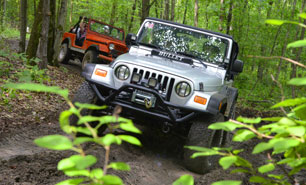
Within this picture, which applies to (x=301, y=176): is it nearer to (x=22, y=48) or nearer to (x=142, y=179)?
(x=142, y=179)

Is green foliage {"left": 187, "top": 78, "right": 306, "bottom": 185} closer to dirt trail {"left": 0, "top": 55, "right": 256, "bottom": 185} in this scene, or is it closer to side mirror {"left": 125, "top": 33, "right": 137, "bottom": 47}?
dirt trail {"left": 0, "top": 55, "right": 256, "bottom": 185}

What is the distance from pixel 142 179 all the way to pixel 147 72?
1.48 metres

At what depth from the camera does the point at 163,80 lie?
4492 mm

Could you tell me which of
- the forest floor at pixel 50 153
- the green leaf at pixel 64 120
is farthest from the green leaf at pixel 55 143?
the forest floor at pixel 50 153

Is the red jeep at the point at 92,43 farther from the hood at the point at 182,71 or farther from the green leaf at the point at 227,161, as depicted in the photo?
the green leaf at the point at 227,161

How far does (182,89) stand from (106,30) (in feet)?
30.5

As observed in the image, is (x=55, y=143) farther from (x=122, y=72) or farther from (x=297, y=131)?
(x=122, y=72)

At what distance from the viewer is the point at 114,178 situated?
0.82 m

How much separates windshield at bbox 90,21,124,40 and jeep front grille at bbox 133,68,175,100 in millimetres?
8777

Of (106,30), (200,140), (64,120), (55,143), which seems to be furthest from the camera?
(106,30)

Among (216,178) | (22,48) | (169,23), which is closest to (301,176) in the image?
(216,178)

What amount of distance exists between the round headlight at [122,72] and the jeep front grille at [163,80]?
0.18 meters

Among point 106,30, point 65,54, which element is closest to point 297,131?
point 106,30

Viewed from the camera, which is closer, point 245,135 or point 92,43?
point 245,135
